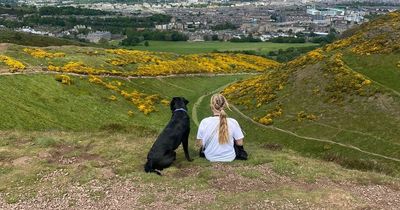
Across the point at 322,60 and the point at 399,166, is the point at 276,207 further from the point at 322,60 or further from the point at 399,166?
the point at 322,60

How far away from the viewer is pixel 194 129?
4572 centimetres

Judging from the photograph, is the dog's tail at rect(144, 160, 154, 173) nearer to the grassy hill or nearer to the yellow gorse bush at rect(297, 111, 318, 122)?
the grassy hill

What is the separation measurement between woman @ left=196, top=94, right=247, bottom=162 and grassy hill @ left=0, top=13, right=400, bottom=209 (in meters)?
0.60

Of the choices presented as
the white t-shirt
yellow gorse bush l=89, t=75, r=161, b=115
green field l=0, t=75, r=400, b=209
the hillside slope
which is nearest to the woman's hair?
the white t-shirt

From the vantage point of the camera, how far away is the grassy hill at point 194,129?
1644 cm

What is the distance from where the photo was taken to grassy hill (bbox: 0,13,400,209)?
16438mm

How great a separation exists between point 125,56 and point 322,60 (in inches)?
1366

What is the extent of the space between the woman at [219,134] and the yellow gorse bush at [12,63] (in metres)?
36.4

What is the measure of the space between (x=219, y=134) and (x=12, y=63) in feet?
131

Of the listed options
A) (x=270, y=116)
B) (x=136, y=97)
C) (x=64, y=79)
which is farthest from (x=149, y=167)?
(x=136, y=97)

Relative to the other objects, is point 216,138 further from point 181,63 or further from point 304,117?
point 181,63

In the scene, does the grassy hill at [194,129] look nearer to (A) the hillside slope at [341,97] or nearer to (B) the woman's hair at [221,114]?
(A) the hillside slope at [341,97]

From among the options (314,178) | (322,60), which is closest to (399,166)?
(314,178)

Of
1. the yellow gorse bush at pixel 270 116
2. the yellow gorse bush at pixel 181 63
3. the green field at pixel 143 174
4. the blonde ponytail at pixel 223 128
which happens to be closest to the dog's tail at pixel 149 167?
the green field at pixel 143 174
